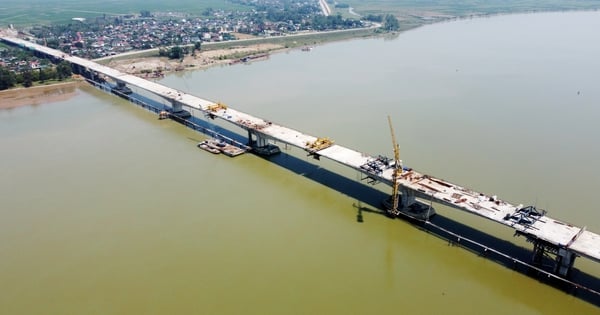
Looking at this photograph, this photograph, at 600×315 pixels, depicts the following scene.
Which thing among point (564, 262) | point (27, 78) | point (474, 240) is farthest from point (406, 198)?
point (27, 78)

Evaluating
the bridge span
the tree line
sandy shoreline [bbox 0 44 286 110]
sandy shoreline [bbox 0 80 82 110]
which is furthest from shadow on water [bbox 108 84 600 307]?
the tree line

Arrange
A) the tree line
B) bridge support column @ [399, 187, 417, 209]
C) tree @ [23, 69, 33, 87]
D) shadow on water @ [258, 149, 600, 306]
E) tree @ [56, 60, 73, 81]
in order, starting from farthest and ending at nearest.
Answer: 1. tree @ [56, 60, 73, 81]
2. tree @ [23, 69, 33, 87]
3. the tree line
4. bridge support column @ [399, 187, 417, 209]
5. shadow on water @ [258, 149, 600, 306]

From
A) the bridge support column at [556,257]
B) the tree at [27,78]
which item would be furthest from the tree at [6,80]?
the bridge support column at [556,257]

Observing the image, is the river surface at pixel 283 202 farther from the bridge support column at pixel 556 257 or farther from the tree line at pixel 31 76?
the tree line at pixel 31 76

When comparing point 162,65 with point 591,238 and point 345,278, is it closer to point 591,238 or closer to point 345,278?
point 345,278

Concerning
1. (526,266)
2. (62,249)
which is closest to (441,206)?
(526,266)

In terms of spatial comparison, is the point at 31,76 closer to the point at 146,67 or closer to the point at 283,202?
the point at 146,67

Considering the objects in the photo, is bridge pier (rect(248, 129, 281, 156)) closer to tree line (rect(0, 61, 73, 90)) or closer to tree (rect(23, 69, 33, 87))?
tree (rect(23, 69, 33, 87))

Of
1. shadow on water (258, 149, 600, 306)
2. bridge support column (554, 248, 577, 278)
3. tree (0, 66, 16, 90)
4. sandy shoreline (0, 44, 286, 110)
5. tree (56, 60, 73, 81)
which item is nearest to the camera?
bridge support column (554, 248, 577, 278)
